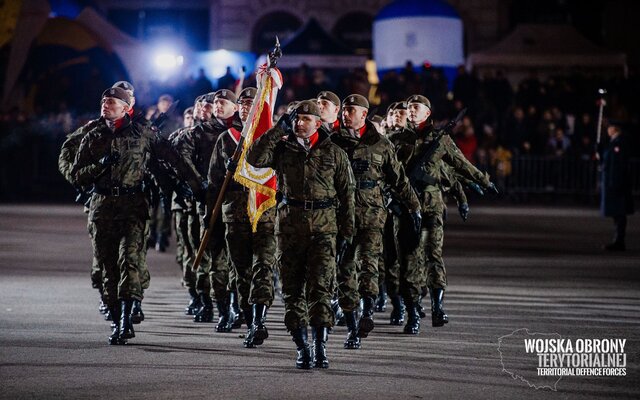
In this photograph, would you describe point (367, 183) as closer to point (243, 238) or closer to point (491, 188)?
point (243, 238)

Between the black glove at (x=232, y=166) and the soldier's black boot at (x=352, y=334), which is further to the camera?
the black glove at (x=232, y=166)

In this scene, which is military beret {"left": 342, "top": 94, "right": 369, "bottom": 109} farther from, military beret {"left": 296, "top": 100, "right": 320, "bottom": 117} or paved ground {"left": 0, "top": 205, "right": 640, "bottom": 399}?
paved ground {"left": 0, "top": 205, "right": 640, "bottom": 399}

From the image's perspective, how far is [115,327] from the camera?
1119 cm

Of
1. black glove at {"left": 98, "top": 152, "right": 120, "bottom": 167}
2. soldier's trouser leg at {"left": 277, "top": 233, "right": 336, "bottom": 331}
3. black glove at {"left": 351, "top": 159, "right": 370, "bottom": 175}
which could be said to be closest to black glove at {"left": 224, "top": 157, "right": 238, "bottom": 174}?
black glove at {"left": 98, "top": 152, "right": 120, "bottom": 167}

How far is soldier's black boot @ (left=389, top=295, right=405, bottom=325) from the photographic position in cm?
1285

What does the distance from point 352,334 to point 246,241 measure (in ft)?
4.50

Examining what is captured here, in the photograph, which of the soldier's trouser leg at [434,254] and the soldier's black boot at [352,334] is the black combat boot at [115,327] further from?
the soldier's trouser leg at [434,254]

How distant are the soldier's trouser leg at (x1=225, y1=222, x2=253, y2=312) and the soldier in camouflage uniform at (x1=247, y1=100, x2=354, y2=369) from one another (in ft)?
4.99

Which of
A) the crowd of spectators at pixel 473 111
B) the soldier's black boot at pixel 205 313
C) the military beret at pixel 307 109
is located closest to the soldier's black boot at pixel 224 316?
the soldier's black boot at pixel 205 313

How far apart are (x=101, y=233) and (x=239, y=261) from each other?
48.3 inches

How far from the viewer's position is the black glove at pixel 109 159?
37.0ft

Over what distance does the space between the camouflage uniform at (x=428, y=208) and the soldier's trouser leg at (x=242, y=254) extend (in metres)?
1.65

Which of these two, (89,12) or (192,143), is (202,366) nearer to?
(192,143)

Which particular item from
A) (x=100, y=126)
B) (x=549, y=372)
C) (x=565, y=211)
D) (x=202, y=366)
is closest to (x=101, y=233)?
(x=100, y=126)
